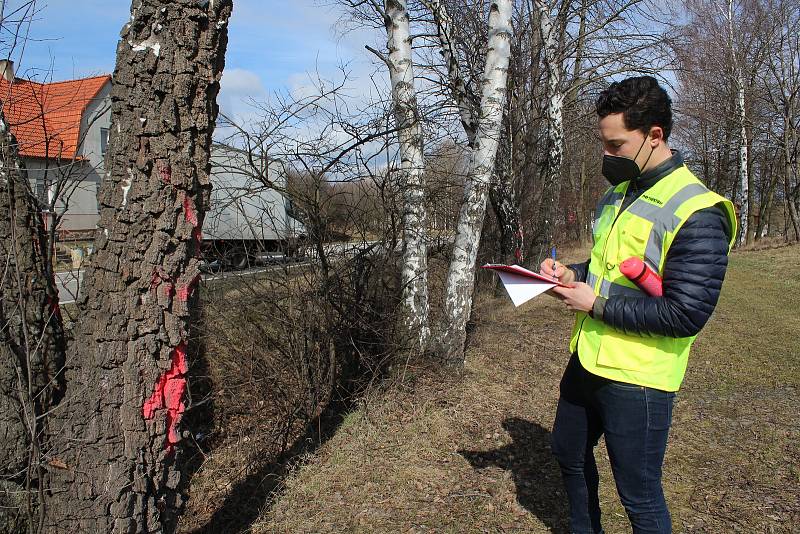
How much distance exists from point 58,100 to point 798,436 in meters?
6.10

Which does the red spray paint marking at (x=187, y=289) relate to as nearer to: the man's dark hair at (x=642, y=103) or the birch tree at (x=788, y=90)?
the man's dark hair at (x=642, y=103)

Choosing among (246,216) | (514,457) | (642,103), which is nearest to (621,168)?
(642,103)

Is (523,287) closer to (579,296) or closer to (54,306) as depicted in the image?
(579,296)

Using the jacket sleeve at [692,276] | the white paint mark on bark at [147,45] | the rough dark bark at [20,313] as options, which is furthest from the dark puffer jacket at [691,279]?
the rough dark bark at [20,313]

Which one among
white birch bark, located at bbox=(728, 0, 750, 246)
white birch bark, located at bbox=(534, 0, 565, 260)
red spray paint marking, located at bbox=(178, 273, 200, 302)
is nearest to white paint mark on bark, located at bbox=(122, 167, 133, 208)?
red spray paint marking, located at bbox=(178, 273, 200, 302)

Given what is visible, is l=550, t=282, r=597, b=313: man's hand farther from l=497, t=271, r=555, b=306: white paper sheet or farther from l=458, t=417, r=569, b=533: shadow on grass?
l=458, t=417, r=569, b=533: shadow on grass

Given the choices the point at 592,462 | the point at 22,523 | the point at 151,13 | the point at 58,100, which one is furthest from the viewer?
the point at 58,100

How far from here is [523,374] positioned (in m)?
6.02

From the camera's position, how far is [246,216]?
14.7 feet

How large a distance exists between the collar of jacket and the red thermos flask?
30 centimetres

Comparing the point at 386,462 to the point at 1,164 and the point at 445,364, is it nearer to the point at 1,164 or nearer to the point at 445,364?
the point at 445,364

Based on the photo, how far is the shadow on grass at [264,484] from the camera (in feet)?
11.9

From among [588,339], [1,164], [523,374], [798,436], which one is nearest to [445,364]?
[523,374]

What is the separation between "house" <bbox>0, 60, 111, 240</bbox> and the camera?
12.1 ft
